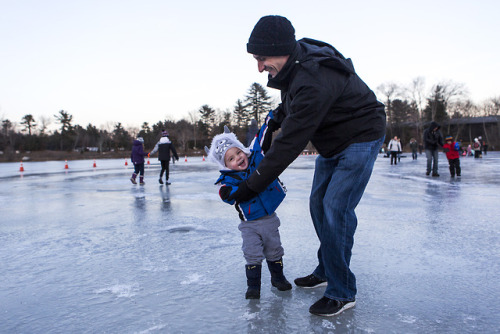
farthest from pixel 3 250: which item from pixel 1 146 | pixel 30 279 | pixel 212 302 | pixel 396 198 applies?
pixel 1 146

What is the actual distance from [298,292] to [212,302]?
0.61 meters

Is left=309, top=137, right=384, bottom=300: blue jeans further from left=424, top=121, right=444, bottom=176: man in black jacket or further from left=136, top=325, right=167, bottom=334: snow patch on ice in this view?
left=424, top=121, right=444, bottom=176: man in black jacket

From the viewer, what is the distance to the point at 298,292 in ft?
8.54

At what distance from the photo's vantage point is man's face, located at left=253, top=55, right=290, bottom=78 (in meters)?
2.20

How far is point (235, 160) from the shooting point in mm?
2600

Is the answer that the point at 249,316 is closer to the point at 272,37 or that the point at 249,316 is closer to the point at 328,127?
the point at 328,127

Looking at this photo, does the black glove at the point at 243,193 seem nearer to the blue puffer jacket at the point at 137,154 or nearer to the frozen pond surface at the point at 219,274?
the frozen pond surface at the point at 219,274

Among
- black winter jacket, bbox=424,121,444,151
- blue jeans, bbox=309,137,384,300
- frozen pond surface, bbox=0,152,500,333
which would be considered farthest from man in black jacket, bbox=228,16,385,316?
black winter jacket, bbox=424,121,444,151

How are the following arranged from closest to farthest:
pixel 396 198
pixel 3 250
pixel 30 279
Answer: pixel 30 279
pixel 3 250
pixel 396 198

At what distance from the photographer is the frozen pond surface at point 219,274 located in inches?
84.6

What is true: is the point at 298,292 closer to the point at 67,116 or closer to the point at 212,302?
the point at 212,302

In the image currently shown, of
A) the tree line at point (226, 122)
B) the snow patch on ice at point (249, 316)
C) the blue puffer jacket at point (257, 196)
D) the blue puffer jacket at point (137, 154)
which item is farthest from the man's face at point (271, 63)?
the tree line at point (226, 122)

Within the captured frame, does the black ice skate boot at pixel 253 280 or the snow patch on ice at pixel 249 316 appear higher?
the black ice skate boot at pixel 253 280

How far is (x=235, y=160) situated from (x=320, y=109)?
0.79 metres
